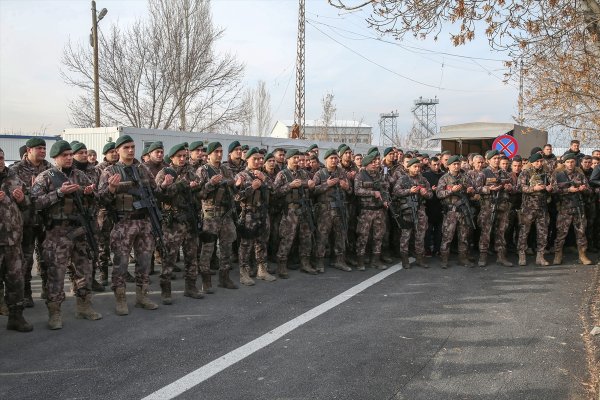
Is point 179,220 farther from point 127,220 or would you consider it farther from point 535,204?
point 535,204

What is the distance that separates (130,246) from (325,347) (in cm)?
288

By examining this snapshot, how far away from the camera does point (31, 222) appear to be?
21.9 ft

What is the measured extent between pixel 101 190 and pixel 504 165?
7.68 m

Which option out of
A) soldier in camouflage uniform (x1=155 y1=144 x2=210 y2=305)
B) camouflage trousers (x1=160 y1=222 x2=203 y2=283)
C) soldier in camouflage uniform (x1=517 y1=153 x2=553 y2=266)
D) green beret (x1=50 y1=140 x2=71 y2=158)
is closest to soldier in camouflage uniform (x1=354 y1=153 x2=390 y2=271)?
soldier in camouflage uniform (x1=517 y1=153 x2=553 y2=266)

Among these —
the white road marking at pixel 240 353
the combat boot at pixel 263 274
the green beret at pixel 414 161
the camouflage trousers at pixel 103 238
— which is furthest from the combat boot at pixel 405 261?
the camouflage trousers at pixel 103 238

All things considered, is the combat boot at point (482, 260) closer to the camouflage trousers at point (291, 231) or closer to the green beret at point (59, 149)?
the camouflage trousers at point (291, 231)

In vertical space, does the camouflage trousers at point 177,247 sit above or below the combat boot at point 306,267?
above

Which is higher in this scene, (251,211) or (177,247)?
(251,211)

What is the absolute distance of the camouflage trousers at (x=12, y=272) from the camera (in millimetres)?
5629

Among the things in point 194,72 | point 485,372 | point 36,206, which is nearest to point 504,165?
point 485,372

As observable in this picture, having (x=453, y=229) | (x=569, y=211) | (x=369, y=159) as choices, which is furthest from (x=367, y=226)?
(x=569, y=211)

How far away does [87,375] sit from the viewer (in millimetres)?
4398

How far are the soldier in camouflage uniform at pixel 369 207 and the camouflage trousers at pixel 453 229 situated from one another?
1200 millimetres

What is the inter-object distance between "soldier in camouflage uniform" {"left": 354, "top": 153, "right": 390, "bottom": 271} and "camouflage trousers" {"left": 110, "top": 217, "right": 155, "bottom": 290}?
3.91 metres
